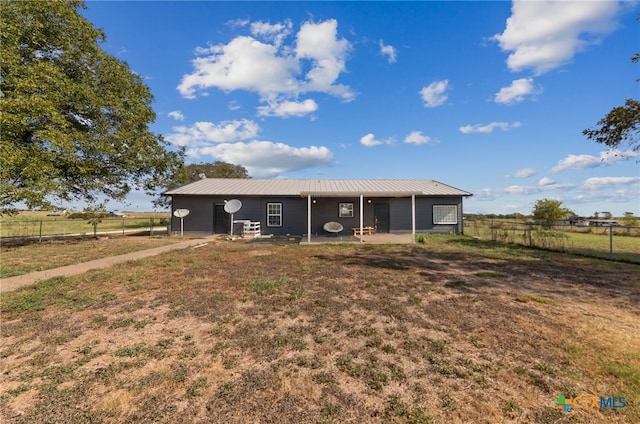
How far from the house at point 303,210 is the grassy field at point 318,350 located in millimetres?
11398

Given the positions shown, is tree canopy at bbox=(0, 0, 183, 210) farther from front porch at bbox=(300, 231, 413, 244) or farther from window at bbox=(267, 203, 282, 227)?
front porch at bbox=(300, 231, 413, 244)

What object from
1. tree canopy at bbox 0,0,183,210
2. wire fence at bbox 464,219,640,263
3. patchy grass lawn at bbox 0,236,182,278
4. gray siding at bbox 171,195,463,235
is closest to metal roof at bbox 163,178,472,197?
gray siding at bbox 171,195,463,235

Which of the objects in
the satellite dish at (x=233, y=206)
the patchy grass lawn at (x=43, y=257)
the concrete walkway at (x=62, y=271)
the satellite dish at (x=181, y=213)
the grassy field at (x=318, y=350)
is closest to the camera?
the grassy field at (x=318, y=350)

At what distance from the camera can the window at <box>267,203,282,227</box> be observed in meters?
18.1

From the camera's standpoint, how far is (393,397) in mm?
2449

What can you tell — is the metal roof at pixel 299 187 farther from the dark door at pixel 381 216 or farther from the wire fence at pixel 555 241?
the wire fence at pixel 555 241

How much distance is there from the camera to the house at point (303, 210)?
17734mm

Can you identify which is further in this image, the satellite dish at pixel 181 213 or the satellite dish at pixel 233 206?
the satellite dish at pixel 181 213

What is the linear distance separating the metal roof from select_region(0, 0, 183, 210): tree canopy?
268 centimetres

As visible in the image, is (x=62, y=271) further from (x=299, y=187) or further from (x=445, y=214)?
(x=445, y=214)

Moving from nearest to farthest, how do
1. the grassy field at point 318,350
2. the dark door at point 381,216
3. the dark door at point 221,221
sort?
the grassy field at point 318,350 < the dark door at point 221,221 < the dark door at point 381,216

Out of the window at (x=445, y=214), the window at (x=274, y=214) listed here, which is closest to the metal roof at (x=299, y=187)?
the window at (x=274, y=214)

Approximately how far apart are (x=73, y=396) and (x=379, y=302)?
408 cm

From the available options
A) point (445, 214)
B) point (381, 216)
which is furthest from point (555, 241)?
point (381, 216)
